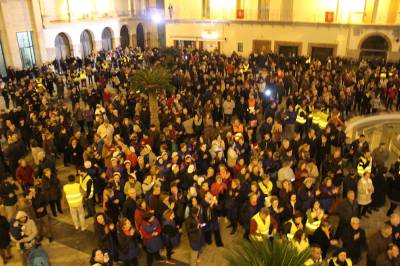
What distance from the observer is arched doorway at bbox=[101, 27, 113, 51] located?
120ft

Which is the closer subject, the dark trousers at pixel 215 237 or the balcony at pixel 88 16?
the dark trousers at pixel 215 237

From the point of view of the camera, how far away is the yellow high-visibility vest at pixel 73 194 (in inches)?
341

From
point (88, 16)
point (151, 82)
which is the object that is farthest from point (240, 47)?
point (151, 82)

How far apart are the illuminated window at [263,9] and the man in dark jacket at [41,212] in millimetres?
25527

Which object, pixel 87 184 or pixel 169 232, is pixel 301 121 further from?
pixel 87 184

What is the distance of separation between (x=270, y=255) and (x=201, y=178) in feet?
12.7

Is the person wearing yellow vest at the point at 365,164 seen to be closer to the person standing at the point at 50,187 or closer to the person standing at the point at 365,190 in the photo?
the person standing at the point at 365,190

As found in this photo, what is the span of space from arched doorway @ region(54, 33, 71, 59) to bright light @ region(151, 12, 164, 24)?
10.5 meters

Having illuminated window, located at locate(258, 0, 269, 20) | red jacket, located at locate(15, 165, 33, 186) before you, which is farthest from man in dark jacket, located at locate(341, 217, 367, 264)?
illuminated window, located at locate(258, 0, 269, 20)

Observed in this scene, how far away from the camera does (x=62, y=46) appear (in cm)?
3203

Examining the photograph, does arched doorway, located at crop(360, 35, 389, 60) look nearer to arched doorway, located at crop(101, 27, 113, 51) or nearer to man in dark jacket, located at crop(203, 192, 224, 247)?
arched doorway, located at crop(101, 27, 113, 51)

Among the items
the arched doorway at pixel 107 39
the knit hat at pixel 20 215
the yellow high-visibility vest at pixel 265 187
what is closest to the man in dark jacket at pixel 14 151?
the knit hat at pixel 20 215

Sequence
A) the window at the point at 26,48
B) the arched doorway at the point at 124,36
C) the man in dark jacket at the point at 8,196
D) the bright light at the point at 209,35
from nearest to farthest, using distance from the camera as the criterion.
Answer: the man in dark jacket at the point at 8,196 < the window at the point at 26,48 < the bright light at the point at 209,35 < the arched doorway at the point at 124,36

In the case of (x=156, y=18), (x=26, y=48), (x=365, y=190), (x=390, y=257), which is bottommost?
(x=390, y=257)
